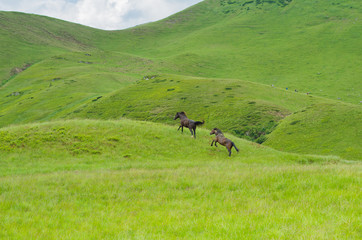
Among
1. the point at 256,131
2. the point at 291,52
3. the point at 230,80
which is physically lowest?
the point at 256,131

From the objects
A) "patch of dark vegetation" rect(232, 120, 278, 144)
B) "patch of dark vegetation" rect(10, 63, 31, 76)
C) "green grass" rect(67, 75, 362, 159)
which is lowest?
"patch of dark vegetation" rect(232, 120, 278, 144)

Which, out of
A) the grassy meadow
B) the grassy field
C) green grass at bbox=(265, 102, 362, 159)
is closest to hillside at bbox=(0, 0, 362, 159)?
green grass at bbox=(265, 102, 362, 159)

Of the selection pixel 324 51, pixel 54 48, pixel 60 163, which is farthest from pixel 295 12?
pixel 60 163

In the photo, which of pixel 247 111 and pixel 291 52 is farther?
pixel 291 52

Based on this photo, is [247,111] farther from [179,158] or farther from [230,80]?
[179,158]

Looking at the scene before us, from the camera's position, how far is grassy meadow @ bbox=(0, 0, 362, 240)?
7.52m

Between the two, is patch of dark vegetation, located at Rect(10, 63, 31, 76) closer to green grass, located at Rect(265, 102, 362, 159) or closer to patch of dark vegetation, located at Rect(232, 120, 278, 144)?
patch of dark vegetation, located at Rect(232, 120, 278, 144)

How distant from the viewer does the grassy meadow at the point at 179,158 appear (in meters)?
7.52

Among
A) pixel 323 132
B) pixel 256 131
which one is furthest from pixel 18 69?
pixel 323 132

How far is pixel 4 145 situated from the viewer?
78.9ft

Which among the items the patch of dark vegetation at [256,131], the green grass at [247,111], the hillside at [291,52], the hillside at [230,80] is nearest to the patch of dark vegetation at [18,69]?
the hillside at [230,80]

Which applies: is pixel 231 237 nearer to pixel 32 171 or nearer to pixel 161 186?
pixel 161 186

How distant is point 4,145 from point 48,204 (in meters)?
18.0

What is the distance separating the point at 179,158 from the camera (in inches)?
953
